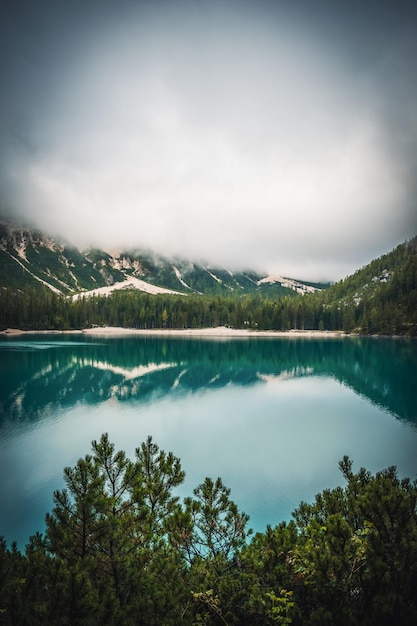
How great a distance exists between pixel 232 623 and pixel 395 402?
3608cm

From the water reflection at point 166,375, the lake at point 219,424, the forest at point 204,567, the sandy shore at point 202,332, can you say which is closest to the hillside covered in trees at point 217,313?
the sandy shore at point 202,332

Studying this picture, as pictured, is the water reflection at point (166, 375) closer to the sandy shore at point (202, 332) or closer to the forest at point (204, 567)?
the forest at point (204, 567)

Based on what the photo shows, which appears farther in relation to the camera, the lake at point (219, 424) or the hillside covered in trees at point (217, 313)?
the hillside covered in trees at point (217, 313)

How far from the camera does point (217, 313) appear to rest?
7210 inches

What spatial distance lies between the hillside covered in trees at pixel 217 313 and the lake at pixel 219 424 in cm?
10131

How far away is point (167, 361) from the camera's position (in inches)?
2788

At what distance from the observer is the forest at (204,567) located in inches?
191

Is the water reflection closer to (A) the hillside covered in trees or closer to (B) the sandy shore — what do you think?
(B) the sandy shore

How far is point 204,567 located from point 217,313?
176 m

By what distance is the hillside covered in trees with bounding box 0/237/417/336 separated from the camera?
148 meters

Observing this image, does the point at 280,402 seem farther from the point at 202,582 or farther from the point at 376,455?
the point at 202,582

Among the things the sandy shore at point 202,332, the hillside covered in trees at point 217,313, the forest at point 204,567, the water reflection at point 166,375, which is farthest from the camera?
the sandy shore at point 202,332

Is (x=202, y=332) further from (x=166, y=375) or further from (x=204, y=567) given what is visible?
(x=204, y=567)

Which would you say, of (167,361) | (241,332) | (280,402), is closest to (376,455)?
(280,402)
